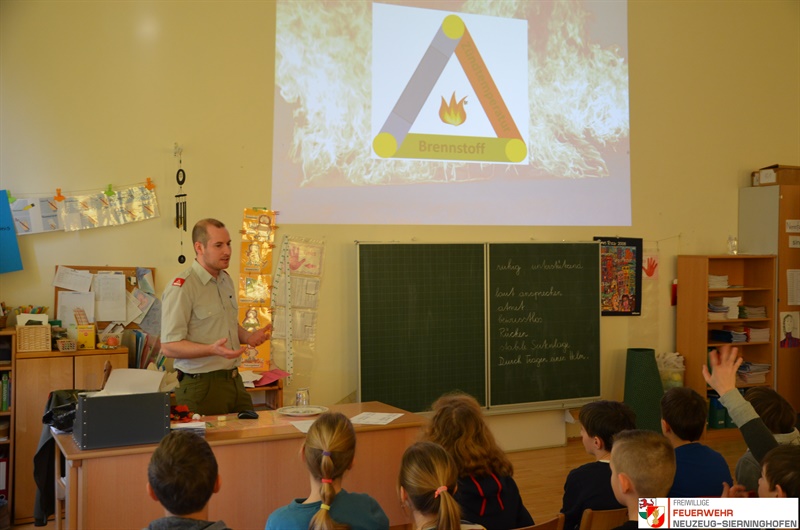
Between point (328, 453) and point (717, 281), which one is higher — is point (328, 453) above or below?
below

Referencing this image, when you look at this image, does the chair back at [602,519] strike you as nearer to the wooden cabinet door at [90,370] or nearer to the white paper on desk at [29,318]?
the wooden cabinet door at [90,370]

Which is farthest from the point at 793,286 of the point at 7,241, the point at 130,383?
the point at 7,241

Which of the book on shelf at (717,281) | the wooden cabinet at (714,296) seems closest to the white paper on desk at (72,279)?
the wooden cabinet at (714,296)

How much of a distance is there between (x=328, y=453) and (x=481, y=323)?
358 cm

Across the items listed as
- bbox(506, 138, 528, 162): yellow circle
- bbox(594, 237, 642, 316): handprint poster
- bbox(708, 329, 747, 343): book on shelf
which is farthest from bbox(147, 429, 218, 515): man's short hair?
bbox(708, 329, 747, 343): book on shelf

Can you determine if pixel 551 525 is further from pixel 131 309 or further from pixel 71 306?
pixel 71 306

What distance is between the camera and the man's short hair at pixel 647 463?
2.10 metres

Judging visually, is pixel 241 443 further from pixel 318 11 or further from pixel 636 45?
pixel 636 45

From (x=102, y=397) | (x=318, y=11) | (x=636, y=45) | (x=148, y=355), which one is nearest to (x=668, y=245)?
(x=636, y=45)

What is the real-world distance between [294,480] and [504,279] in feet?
9.95

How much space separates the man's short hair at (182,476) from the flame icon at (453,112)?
399 cm

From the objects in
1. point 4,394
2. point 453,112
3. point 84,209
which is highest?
point 453,112

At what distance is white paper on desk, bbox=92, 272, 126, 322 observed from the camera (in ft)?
15.2

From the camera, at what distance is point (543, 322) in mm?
5914
